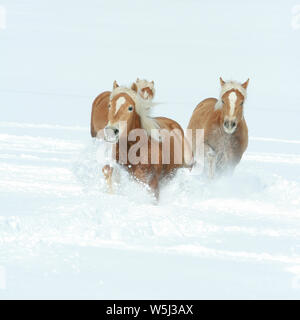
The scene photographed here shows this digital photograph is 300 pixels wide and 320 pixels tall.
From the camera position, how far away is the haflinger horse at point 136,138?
6.11 meters

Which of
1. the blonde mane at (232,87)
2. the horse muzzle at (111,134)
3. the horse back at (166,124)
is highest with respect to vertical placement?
the blonde mane at (232,87)

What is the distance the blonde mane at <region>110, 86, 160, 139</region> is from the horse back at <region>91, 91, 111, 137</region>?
1.92m

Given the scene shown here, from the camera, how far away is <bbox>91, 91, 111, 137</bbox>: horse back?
27.9 feet

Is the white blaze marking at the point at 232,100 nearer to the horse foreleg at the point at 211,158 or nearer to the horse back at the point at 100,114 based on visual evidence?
the horse foreleg at the point at 211,158

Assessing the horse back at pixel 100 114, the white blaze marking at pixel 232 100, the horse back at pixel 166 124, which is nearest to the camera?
the horse back at pixel 166 124

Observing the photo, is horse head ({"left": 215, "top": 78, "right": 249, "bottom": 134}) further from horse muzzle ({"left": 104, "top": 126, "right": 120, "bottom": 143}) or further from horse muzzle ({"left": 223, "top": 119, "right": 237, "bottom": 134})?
horse muzzle ({"left": 104, "top": 126, "right": 120, "bottom": 143})

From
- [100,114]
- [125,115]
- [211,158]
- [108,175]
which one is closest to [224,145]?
[211,158]

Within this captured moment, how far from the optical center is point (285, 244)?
4949 millimetres

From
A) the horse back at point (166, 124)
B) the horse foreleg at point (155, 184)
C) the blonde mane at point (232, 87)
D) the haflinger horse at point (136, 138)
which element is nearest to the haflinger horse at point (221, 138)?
the blonde mane at point (232, 87)

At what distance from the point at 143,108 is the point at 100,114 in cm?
228

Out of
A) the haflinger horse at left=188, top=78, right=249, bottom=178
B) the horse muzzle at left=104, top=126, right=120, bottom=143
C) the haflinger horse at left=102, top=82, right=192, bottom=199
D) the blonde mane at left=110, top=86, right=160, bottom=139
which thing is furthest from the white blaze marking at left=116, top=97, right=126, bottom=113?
the haflinger horse at left=188, top=78, right=249, bottom=178
